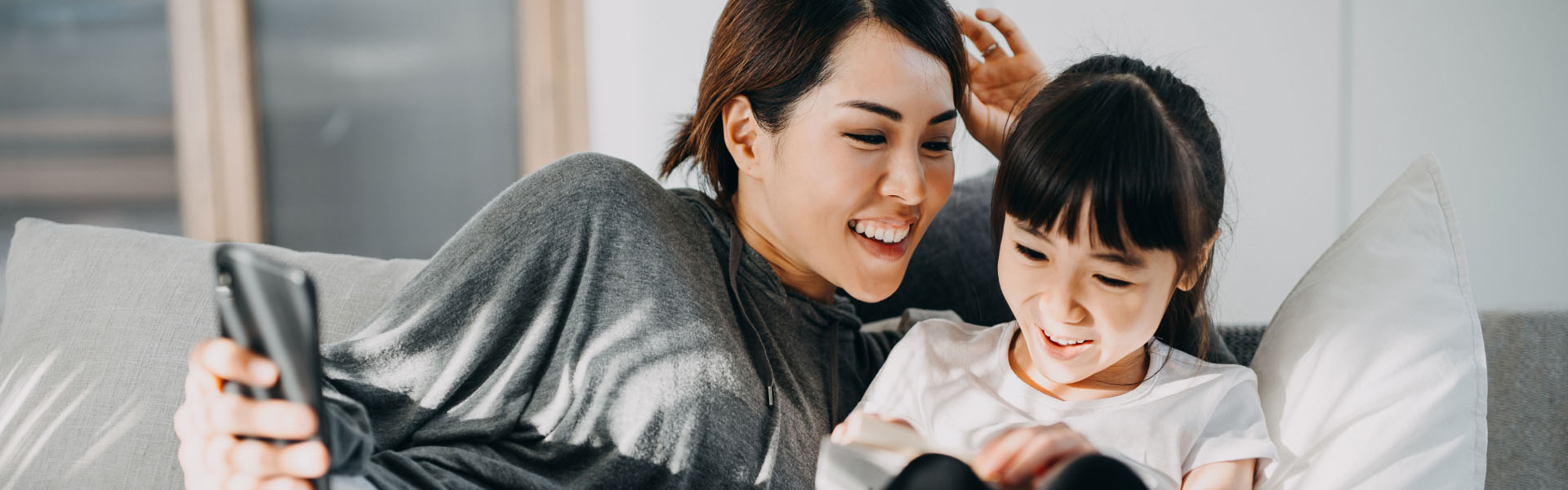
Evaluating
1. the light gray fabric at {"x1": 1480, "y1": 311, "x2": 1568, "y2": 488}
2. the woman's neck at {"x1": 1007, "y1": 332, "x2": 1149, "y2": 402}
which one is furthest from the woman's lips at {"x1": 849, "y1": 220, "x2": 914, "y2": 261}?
the light gray fabric at {"x1": 1480, "y1": 311, "x2": 1568, "y2": 488}

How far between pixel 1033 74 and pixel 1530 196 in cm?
108

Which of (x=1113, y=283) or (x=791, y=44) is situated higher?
(x=791, y=44)

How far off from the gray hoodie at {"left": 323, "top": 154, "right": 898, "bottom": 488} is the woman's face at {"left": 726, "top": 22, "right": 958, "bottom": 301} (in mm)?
149

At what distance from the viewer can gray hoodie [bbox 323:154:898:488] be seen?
3.10ft

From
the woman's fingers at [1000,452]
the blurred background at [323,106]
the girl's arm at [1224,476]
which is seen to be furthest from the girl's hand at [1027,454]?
the blurred background at [323,106]

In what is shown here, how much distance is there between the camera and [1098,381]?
95cm

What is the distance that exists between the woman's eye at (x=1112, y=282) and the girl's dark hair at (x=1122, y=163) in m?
0.04

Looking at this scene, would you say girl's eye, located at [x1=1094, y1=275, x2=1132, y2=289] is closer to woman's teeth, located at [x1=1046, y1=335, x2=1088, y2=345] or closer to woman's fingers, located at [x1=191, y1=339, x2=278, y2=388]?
woman's teeth, located at [x1=1046, y1=335, x2=1088, y2=345]

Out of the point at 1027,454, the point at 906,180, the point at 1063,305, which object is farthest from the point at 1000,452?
the point at 906,180

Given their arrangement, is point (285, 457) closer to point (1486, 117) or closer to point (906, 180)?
point (906, 180)

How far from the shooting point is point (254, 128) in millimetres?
2422

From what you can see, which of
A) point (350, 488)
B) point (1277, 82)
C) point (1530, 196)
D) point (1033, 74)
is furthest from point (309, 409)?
point (1530, 196)

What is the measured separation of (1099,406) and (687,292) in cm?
46

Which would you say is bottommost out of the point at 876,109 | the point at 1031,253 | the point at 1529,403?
the point at 1529,403
